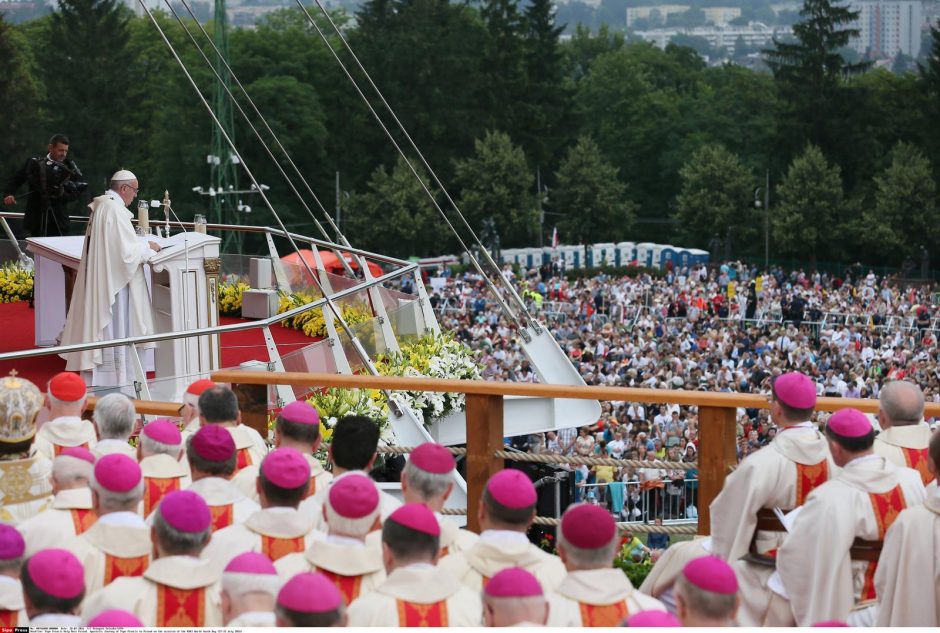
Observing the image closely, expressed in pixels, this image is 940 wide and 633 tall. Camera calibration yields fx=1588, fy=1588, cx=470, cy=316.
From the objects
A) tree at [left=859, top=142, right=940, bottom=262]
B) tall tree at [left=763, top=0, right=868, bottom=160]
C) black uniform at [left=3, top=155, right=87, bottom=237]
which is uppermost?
tall tree at [left=763, top=0, right=868, bottom=160]

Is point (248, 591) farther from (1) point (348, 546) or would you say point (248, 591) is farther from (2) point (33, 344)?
(2) point (33, 344)

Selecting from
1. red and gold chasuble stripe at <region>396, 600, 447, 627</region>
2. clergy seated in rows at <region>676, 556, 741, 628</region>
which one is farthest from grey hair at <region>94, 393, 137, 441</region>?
clergy seated in rows at <region>676, 556, 741, 628</region>

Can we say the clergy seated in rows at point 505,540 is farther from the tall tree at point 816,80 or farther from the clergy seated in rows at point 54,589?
the tall tree at point 816,80

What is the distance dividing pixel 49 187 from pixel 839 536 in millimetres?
10786

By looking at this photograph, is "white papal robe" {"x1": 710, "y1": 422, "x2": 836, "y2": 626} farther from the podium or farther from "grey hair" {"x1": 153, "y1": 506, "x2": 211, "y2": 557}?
the podium

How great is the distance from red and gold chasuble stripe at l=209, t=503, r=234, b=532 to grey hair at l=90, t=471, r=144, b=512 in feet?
1.95

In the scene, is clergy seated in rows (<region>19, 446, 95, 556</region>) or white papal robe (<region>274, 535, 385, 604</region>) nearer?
white papal robe (<region>274, 535, 385, 604</region>)

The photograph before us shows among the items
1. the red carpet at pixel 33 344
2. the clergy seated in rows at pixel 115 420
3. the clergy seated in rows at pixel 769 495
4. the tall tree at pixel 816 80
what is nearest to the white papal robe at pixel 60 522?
the clergy seated in rows at pixel 115 420

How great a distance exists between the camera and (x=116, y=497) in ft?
18.6

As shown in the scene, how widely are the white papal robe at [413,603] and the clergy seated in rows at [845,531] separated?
5.91ft

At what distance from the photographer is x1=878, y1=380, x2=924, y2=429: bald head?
6.75 meters

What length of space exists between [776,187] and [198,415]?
72446 mm

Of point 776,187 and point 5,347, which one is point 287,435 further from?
point 776,187

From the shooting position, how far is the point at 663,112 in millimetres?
96188
